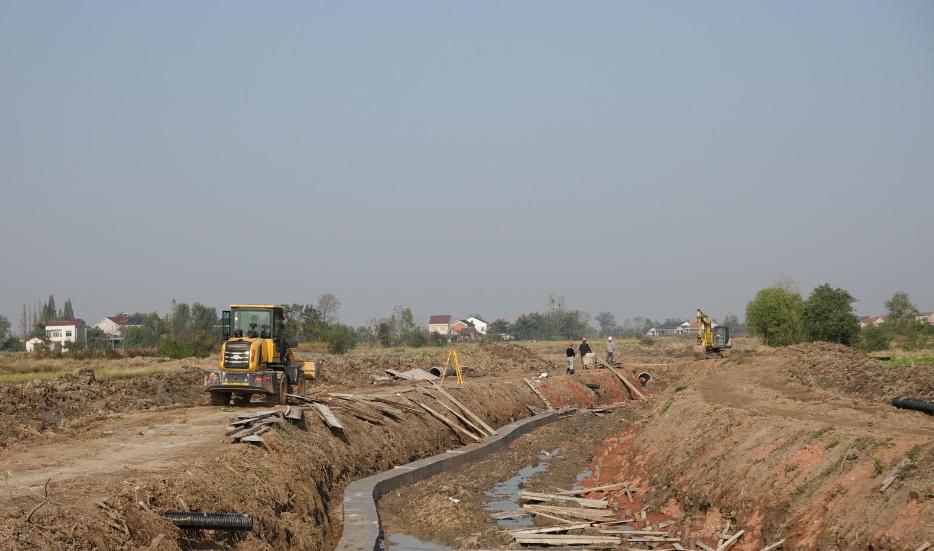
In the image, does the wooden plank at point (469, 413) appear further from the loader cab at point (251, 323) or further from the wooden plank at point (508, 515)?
the wooden plank at point (508, 515)

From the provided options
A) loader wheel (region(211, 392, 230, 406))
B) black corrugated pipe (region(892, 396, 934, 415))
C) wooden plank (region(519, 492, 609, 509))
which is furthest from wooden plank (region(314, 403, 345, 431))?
black corrugated pipe (region(892, 396, 934, 415))

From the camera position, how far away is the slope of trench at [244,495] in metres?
8.45

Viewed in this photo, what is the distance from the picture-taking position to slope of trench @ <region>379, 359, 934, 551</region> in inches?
381

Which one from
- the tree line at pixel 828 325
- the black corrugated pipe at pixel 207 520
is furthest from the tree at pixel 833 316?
the black corrugated pipe at pixel 207 520

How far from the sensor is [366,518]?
1334 cm

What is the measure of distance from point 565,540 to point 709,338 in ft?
138

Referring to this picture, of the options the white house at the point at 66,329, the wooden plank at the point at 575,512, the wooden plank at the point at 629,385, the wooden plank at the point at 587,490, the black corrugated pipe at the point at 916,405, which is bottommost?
the wooden plank at the point at 587,490

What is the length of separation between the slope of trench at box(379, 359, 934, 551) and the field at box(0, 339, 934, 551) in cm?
4

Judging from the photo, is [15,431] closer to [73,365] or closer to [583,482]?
[583,482]

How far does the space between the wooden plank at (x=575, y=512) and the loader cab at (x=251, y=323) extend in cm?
1004

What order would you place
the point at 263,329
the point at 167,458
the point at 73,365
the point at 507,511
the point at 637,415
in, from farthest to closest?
the point at 73,365
the point at 637,415
the point at 263,329
the point at 507,511
the point at 167,458

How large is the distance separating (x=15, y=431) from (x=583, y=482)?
12076 mm

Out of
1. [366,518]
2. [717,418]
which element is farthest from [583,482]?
[366,518]

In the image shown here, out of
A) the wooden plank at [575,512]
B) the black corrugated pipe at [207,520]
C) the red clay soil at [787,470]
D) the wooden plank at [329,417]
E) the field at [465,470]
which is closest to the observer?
the field at [465,470]
